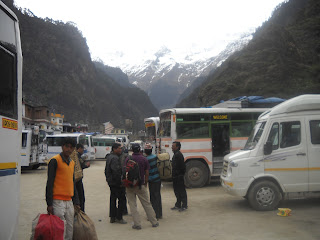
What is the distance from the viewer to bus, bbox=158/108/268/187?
11828 mm

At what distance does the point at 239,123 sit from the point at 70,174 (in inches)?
358

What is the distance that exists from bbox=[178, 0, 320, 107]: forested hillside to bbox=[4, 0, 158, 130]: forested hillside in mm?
55385

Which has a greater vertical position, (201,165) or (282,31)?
(282,31)

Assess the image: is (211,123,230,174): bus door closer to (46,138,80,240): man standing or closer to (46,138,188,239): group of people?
(46,138,188,239): group of people

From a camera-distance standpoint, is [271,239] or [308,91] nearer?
[271,239]

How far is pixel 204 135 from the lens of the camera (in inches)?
473

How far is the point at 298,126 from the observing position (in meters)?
7.75

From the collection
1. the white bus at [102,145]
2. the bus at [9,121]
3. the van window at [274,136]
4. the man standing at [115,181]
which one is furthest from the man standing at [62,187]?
the white bus at [102,145]

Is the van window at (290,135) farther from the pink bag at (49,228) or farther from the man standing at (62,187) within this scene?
the pink bag at (49,228)

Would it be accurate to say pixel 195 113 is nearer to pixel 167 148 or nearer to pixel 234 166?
pixel 167 148

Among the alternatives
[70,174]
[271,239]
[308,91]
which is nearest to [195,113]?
[271,239]

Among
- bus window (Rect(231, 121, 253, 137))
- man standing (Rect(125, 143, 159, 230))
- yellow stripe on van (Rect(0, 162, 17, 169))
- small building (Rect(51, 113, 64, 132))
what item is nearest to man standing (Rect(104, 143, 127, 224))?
man standing (Rect(125, 143, 159, 230))

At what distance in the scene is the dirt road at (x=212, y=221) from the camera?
593cm

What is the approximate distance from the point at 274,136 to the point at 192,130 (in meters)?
4.47
